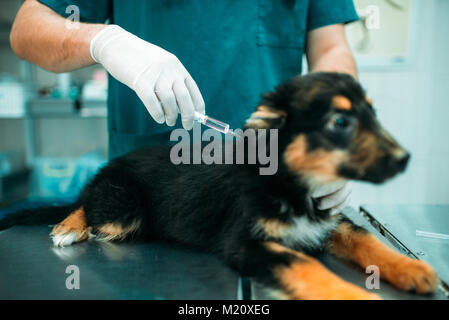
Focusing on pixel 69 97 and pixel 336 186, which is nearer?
pixel 336 186

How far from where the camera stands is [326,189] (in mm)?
1244

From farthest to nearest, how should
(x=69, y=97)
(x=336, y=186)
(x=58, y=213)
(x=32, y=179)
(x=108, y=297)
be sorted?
(x=32, y=179) → (x=69, y=97) → (x=58, y=213) → (x=336, y=186) → (x=108, y=297)

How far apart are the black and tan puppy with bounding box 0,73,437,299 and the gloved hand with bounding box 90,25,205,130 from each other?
26cm

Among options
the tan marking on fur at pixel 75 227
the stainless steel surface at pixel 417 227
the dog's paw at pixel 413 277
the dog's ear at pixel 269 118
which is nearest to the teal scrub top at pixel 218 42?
the tan marking on fur at pixel 75 227

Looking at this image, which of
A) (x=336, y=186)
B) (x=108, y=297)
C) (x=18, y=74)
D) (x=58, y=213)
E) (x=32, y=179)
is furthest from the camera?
(x=18, y=74)

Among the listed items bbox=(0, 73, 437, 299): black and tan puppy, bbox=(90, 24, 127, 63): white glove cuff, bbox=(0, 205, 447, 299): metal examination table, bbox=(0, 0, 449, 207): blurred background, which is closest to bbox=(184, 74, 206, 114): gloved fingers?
bbox=(0, 73, 437, 299): black and tan puppy

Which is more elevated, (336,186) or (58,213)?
(336,186)

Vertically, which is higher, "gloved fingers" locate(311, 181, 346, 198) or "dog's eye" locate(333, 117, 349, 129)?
"dog's eye" locate(333, 117, 349, 129)

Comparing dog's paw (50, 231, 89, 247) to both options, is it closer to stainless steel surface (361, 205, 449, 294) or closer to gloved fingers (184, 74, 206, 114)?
gloved fingers (184, 74, 206, 114)

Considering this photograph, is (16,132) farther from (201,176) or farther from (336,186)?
(336,186)

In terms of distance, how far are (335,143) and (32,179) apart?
4.90 m

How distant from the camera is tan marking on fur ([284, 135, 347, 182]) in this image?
3.65 feet

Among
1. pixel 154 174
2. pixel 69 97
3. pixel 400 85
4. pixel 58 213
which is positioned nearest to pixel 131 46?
pixel 154 174

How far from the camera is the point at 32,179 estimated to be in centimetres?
490
